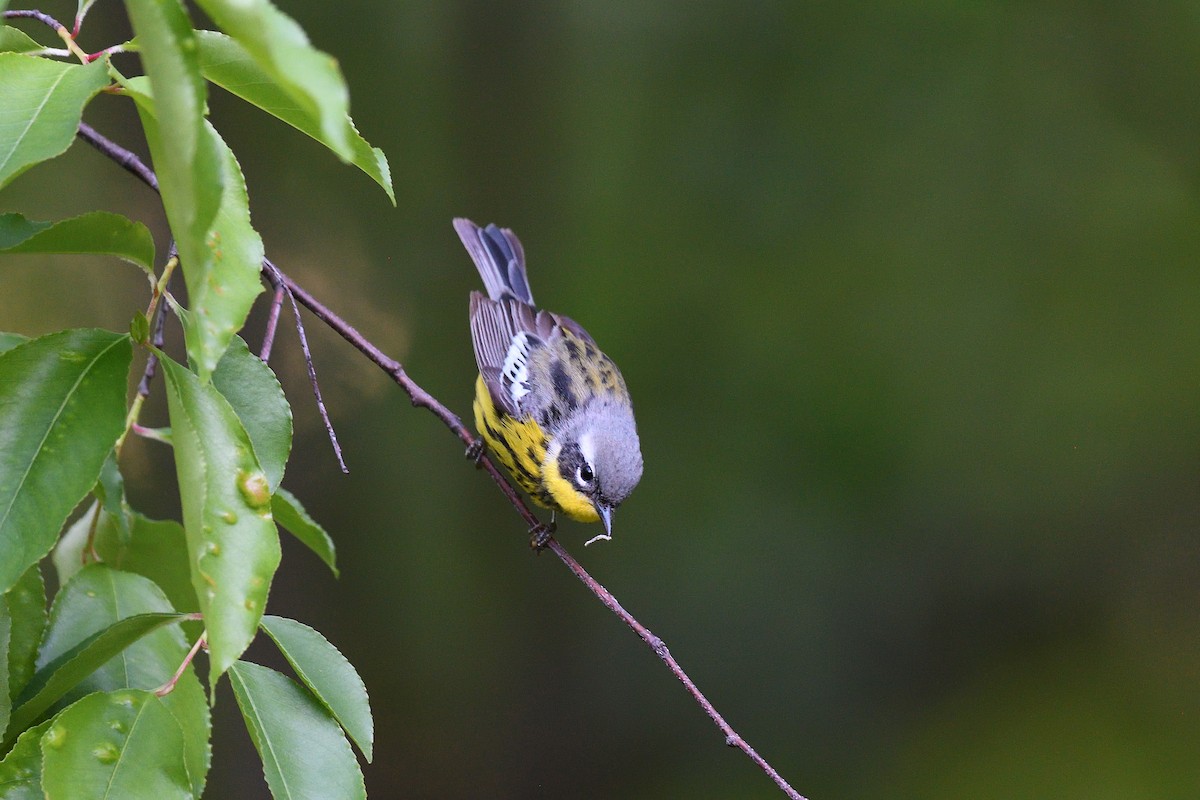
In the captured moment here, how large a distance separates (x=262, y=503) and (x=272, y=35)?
43 centimetres

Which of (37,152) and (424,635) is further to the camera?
(424,635)

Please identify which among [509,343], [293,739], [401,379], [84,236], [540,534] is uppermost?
[84,236]

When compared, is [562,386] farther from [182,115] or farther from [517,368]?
[182,115]

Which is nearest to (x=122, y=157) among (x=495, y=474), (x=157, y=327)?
(x=157, y=327)

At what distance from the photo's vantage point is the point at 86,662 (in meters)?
0.99

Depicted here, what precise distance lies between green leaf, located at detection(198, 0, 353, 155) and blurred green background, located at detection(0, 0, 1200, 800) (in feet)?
→ 12.2

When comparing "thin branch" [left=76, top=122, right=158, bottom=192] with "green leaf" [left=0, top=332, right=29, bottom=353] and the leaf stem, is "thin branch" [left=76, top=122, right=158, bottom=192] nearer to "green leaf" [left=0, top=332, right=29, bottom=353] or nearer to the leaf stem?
"green leaf" [left=0, top=332, right=29, bottom=353]

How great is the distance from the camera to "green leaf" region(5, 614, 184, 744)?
99 centimetres

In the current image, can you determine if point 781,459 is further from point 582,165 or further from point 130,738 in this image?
point 130,738

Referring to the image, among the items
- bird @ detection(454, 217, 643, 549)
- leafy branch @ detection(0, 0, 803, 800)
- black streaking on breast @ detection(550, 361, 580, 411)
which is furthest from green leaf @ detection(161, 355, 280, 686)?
black streaking on breast @ detection(550, 361, 580, 411)

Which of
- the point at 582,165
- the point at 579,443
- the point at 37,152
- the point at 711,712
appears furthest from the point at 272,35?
the point at 582,165

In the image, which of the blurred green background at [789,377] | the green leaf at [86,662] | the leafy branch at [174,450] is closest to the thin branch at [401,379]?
the leafy branch at [174,450]

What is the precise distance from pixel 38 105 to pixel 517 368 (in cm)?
204

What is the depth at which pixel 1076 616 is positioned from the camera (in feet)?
16.4
